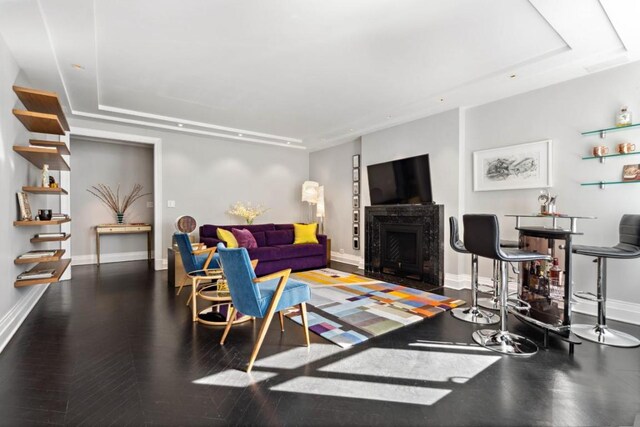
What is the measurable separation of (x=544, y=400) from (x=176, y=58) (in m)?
4.23

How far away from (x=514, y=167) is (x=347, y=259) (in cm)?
372

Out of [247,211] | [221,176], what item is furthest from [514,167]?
[221,176]

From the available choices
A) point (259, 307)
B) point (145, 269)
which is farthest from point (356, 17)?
point (145, 269)

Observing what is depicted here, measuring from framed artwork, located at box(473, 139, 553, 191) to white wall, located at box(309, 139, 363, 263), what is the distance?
257 cm

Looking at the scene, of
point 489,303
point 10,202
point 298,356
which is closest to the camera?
point 298,356

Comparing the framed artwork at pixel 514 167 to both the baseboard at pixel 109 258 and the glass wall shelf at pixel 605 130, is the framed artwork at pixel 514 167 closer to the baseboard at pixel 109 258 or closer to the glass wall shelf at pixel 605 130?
the glass wall shelf at pixel 605 130

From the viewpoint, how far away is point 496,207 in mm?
4305

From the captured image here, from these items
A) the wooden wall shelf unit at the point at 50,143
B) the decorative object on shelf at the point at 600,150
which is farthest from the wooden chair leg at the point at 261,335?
the decorative object on shelf at the point at 600,150

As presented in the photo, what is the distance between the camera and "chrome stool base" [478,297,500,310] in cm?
354

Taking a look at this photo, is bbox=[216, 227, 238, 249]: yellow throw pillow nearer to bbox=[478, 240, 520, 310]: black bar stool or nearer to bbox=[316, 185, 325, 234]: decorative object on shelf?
bbox=[316, 185, 325, 234]: decorative object on shelf

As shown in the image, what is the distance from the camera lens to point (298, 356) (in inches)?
96.0

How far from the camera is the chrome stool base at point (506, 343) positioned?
8.21ft

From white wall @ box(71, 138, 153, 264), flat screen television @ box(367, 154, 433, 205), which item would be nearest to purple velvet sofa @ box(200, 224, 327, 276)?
flat screen television @ box(367, 154, 433, 205)

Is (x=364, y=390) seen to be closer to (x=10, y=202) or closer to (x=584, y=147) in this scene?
(x=10, y=202)
